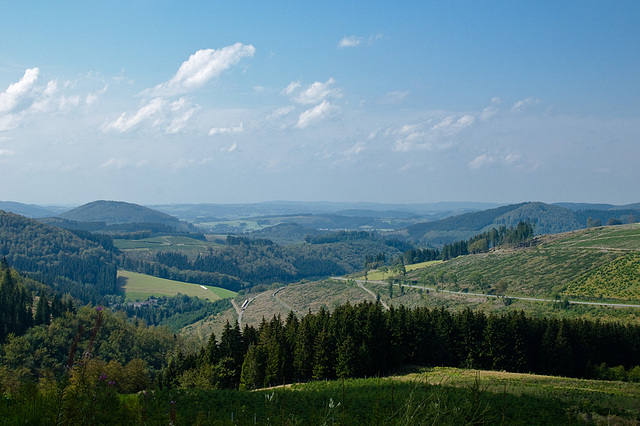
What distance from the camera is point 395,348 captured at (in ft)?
218

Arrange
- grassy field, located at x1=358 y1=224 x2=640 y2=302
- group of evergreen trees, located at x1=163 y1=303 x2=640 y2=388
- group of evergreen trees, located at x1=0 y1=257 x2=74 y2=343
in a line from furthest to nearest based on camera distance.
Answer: grassy field, located at x1=358 y1=224 x2=640 y2=302 → group of evergreen trees, located at x1=0 y1=257 x2=74 y2=343 → group of evergreen trees, located at x1=163 y1=303 x2=640 y2=388

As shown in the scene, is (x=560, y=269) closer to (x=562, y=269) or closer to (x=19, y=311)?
(x=562, y=269)

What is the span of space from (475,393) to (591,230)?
207 meters

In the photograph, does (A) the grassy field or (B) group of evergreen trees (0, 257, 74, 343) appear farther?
(A) the grassy field

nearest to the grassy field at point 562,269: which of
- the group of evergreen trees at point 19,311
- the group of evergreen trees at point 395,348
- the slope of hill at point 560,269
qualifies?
the slope of hill at point 560,269

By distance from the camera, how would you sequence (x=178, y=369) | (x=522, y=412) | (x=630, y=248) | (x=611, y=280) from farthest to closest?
(x=630, y=248), (x=611, y=280), (x=178, y=369), (x=522, y=412)

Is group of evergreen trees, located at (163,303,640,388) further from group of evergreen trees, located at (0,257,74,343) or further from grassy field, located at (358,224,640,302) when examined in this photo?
group of evergreen trees, located at (0,257,74,343)

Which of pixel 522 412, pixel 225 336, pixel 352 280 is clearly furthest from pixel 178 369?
pixel 352 280

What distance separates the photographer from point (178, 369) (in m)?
71.0

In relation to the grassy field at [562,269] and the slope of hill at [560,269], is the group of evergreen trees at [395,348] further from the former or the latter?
the slope of hill at [560,269]

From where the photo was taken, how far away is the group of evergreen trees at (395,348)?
203 ft

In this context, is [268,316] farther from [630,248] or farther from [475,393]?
[475,393]

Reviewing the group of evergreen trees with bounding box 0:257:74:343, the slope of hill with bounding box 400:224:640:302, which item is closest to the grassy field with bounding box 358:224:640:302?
the slope of hill with bounding box 400:224:640:302

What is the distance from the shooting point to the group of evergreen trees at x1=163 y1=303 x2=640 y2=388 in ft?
203
